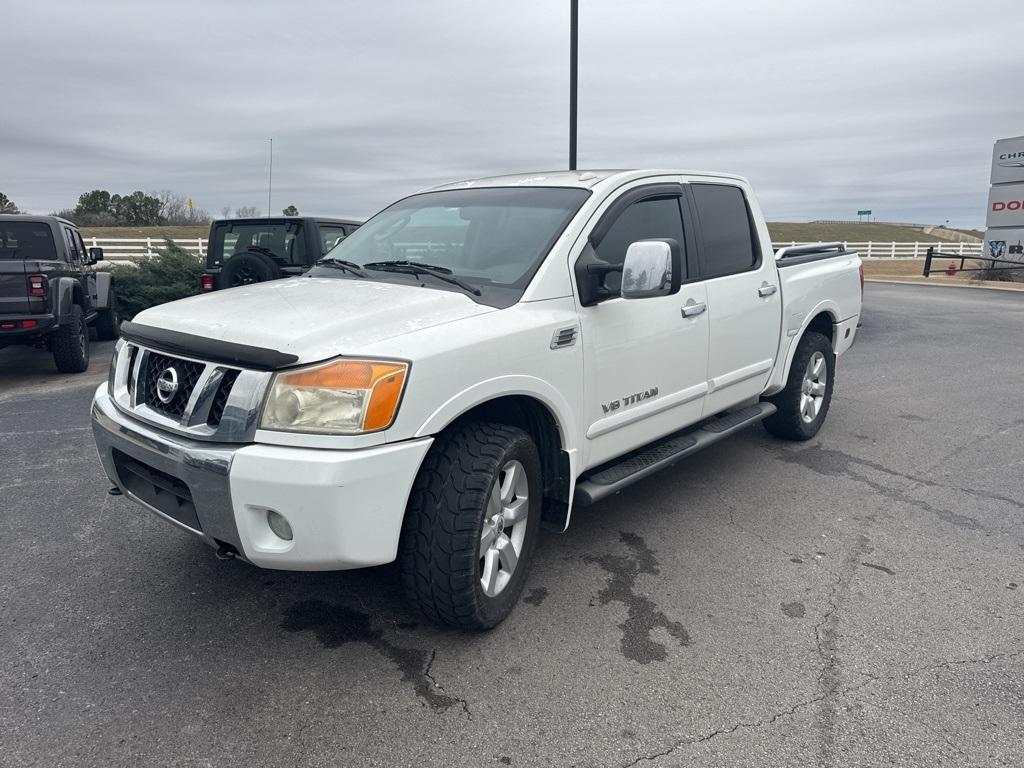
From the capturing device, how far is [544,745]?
2521mm

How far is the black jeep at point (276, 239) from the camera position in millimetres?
9062

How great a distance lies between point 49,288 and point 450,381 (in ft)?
23.3

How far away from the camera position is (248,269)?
26.7 feet

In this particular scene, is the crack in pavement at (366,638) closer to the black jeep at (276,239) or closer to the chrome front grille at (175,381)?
the chrome front grille at (175,381)

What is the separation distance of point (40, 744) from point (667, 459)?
2.91 metres

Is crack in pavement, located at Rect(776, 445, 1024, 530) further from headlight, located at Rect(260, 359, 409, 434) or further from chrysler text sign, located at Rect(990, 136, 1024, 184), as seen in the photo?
chrysler text sign, located at Rect(990, 136, 1024, 184)

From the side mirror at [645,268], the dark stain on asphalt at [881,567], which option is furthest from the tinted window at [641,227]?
the dark stain on asphalt at [881,567]

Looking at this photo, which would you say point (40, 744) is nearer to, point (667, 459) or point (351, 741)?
point (351, 741)

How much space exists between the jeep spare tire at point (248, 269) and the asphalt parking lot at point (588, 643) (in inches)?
131

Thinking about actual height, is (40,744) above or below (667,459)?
below

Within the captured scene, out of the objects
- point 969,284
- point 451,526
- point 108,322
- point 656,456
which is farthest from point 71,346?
point 969,284

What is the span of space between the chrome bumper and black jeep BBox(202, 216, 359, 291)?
537 centimetres

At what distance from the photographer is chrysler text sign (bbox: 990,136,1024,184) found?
2333 centimetres

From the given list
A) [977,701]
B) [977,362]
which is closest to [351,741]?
[977,701]
